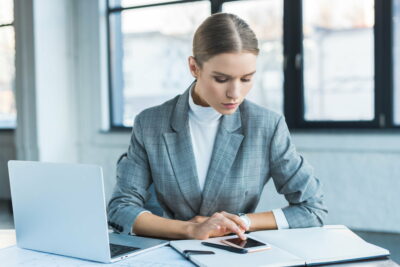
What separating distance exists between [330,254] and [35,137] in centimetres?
A: 414

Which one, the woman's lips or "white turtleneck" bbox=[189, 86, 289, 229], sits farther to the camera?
"white turtleneck" bbox=[189, 86, 289, 229]

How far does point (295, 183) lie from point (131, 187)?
0.52 metres

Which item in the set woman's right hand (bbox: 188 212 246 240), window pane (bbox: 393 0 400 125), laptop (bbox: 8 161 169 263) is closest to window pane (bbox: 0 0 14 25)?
window pane (bbox: 393 0 400 125)

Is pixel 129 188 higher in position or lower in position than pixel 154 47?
lower

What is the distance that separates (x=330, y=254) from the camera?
1.12 metres

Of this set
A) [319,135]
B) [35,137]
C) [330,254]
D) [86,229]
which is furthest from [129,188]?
[35,137]

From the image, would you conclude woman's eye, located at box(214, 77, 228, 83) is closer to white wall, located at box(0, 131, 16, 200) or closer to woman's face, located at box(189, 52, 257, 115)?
woman's face, located at box(189, 52, 257, 115)

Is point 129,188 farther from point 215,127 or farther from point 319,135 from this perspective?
point 319,135

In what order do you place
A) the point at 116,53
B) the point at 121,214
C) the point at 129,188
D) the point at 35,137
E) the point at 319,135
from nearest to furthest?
the point at 121,214 < the point at 129,188 < the point at 319,135 < the point at 35,137 < the point at 116,53

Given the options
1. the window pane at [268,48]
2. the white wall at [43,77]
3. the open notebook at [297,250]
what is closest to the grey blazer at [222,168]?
the open notebook at [297,250]

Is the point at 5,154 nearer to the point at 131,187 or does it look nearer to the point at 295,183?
the point at 131,187

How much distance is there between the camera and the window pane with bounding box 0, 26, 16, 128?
19.0ft

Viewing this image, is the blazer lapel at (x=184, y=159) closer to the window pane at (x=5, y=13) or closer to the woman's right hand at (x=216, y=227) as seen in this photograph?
the woman's right hand at (x=216, y=227)

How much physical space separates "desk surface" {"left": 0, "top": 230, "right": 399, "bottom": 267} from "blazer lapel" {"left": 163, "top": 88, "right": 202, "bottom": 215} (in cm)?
37
